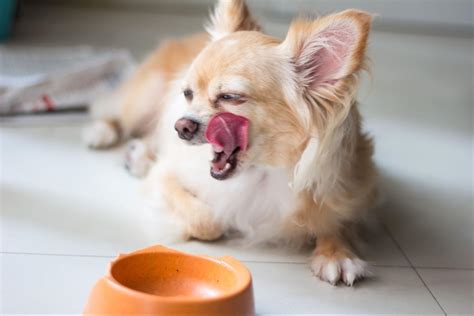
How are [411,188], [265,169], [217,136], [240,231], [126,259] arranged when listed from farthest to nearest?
1. [411,188]
2. [240,231]
3. [265,169]
4. [217,136]
5. [126,259]

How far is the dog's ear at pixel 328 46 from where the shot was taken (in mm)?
1525

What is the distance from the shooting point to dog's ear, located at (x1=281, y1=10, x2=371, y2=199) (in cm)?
157

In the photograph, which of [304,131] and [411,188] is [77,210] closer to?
[304,131]

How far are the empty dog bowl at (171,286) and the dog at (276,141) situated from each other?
1.01 feet

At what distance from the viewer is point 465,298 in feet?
5.64

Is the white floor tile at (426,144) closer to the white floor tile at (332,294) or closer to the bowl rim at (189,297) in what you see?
the white floor tile at (332,294)

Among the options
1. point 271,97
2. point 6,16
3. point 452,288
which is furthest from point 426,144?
point 6,16

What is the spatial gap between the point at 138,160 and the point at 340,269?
0.91m

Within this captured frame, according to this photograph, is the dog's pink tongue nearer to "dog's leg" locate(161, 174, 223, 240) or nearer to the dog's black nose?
the dog's black nose

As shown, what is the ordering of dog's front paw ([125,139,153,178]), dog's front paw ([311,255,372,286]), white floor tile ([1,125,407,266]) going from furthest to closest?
1. dog's front paw ([125,139,153,178])
2. white floor tile ([1,125,407,266])
3. dog's front paw ([311,255,372,286])

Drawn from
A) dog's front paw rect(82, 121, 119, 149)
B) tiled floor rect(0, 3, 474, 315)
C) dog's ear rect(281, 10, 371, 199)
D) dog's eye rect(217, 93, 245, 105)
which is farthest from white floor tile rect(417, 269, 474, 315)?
dog's front paw rect(82, 121, 119, 149)

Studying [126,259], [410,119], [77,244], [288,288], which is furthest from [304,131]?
[410,119]

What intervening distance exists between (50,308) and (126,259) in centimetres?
22

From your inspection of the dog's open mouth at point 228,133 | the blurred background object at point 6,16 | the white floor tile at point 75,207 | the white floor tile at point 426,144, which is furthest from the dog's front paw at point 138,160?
the blurred background object at point 6,16
